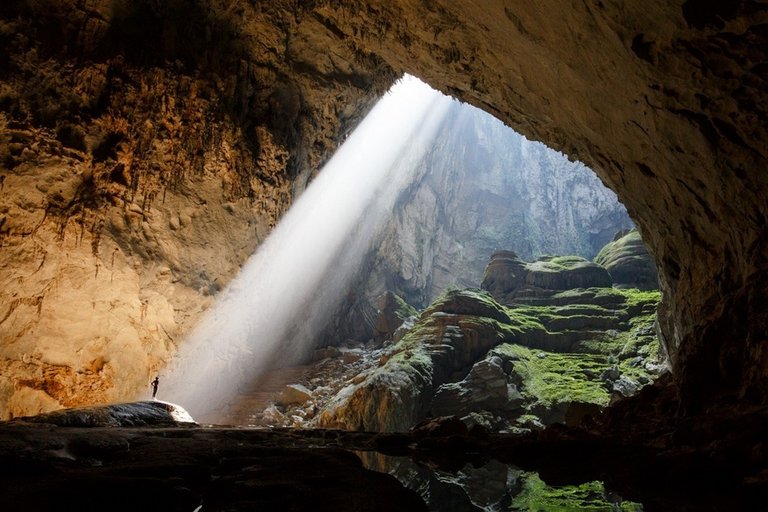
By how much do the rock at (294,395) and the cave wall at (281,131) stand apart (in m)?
13.8

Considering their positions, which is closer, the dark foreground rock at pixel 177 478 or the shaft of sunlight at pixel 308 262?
the dark foreground rock at pixel 177 478

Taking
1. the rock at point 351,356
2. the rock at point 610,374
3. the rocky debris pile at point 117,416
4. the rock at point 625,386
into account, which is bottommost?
the rocky debris pile at point 117,416

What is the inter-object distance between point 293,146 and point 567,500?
1313 cm

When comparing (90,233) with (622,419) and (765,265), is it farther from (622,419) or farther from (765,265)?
(765,265)

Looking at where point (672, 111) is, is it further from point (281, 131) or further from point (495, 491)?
point (281, 131)

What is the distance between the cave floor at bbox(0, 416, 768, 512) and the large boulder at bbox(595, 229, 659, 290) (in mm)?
40373

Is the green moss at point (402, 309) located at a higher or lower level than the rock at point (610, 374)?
higher

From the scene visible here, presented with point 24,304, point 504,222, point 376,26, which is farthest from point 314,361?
point 504,222

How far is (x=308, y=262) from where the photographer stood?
28.0 m

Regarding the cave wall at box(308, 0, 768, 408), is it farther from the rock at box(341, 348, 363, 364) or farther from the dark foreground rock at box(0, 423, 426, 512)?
the rock at box(341, 348, 363, 364)

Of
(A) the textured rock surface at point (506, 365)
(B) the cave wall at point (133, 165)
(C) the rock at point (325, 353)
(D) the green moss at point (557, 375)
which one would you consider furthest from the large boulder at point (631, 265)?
(B) the cave wall at point (133, 165)

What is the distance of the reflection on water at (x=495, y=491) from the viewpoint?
3691mm

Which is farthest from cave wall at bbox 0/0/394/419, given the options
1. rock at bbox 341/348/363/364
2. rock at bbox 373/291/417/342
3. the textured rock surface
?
rock at bbox 373/291/417/342

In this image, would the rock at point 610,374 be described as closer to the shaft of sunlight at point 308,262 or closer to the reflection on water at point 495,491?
the shaft of sunlight at point 308,262
